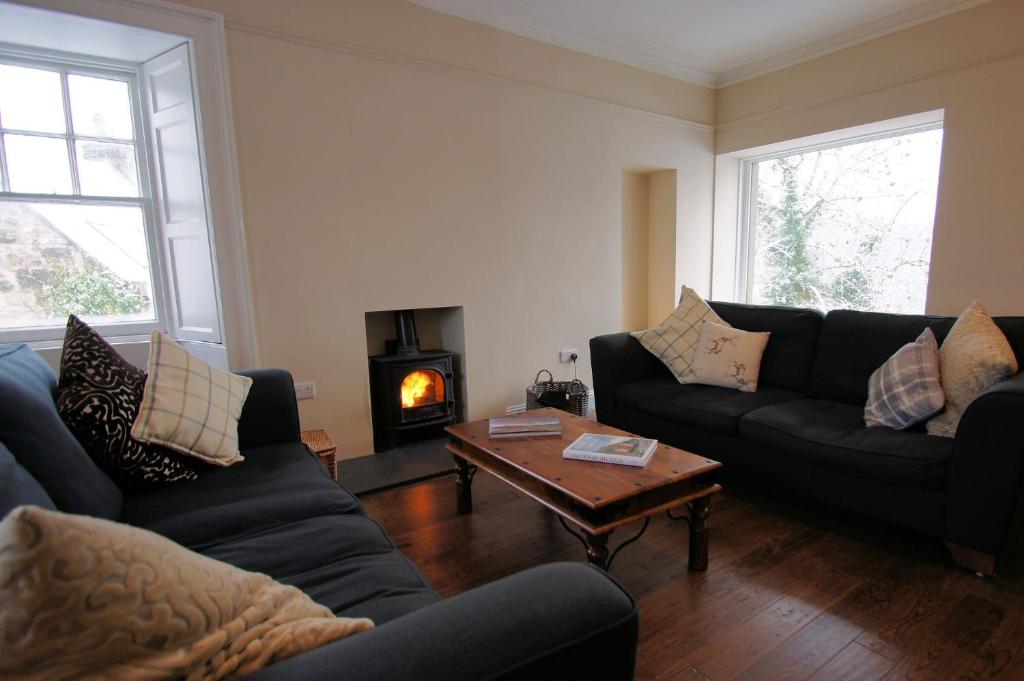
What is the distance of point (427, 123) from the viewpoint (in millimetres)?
3322

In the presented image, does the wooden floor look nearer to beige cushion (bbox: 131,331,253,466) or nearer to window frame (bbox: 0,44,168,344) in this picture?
beige cushion (bbox: 131,331,253,466)

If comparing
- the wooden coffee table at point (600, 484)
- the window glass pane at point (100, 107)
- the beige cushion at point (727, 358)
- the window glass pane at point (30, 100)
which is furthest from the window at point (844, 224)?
the window glass pane at point (30, 100)

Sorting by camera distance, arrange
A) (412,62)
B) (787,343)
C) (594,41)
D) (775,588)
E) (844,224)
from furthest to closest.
→ (844,224) < (594,41) < (412,62) < (787,343) < (775,588)

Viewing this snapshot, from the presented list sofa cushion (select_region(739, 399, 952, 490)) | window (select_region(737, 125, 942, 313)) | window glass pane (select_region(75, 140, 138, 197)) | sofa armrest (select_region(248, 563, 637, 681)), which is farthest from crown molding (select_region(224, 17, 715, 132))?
sofa armrest (select_region(248, 563, 637, 681))

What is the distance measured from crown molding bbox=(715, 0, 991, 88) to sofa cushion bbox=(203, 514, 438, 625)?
4.40 metres

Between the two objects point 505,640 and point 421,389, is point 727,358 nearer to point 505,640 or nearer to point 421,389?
point 421,389

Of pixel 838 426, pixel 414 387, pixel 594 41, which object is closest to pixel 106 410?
pixel 414 387

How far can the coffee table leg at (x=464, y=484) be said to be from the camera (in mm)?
2453

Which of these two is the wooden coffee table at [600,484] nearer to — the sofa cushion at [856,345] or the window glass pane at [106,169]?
the sofa cushion at [856,345]

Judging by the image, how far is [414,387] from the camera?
138 inches

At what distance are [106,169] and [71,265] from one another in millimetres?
555

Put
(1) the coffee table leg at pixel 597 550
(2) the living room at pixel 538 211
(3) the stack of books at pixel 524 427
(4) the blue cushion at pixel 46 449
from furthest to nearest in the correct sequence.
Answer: (3) the stack of books at pixel 524 427 < (2) the living room at pixel 538 211 < (1) the coffee table leg at pixel 597 550 < (4) the blue cushion at pixel 46 449

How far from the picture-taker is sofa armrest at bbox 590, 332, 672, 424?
3.26m

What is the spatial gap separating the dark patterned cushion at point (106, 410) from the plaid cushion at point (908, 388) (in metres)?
2.74
